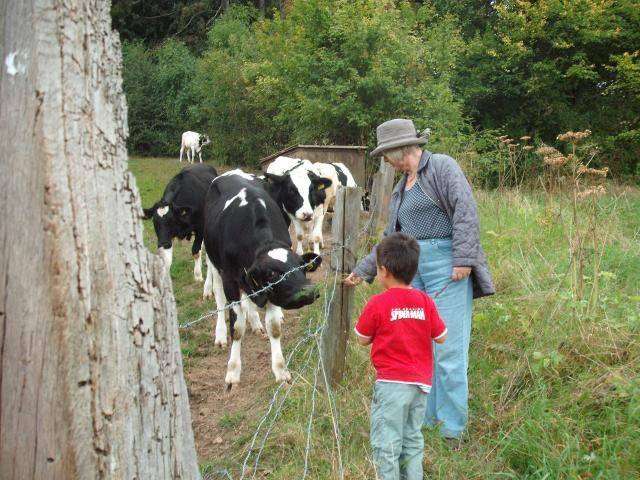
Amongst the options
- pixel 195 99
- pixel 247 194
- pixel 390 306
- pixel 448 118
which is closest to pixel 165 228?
pixel 247 194

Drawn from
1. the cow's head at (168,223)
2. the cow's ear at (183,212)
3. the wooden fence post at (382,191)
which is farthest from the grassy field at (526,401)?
the wooden fence post at (382,191)

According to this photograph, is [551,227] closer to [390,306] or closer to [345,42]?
[390,306]

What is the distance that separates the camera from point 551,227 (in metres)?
7.11

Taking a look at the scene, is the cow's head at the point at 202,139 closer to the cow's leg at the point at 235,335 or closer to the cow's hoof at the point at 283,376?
the cow's leg at the point at 235,335

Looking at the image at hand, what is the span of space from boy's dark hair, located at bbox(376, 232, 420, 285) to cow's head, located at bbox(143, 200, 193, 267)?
18.4 ft

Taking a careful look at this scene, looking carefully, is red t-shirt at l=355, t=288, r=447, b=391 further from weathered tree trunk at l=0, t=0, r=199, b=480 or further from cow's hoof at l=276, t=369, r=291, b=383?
cow's hoof at l=276, t=369, r=291, b=383

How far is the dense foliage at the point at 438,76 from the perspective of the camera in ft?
44.2

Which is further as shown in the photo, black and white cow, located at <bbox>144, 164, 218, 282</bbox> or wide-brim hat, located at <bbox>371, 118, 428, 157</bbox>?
black and white cow, located at <bbox>144, 164, 218, 282</bbox>

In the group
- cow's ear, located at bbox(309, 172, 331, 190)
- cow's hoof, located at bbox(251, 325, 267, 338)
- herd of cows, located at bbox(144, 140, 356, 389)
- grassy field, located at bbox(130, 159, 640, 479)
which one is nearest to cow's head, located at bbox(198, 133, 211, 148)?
herd of cows, located at bbox(144, 140, 356, 389)

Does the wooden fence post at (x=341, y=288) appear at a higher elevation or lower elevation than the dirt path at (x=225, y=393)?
higher

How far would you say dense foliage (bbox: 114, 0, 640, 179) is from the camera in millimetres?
13469

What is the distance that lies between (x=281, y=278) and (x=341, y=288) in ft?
2.57

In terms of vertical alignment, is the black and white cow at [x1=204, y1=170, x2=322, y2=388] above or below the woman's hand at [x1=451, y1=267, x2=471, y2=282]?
below

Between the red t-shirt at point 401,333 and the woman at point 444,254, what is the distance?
0.68m
